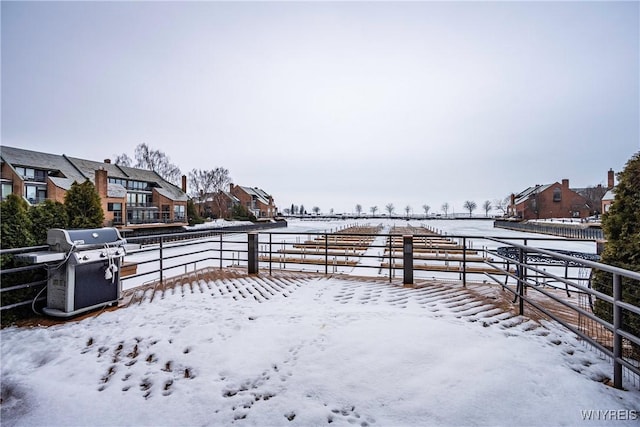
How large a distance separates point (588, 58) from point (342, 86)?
11.9m

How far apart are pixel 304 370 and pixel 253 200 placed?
176 ft

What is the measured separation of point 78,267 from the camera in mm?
3539

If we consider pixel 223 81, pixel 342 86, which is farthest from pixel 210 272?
pixel 342 86

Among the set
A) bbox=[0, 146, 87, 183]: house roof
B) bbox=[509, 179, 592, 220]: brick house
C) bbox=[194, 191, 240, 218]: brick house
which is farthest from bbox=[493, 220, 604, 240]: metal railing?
bbox=[0, 146, 87, 183]: house roof

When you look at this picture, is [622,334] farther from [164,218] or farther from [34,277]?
[164,218]

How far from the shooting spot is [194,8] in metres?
10.8

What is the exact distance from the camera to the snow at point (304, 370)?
1.77m

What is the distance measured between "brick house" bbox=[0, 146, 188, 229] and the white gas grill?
883 inches

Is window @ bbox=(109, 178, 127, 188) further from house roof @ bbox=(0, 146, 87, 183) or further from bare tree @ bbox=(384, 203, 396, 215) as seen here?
bare tree @ bbox=(384, 203, 396, 215)

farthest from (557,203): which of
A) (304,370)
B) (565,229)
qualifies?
(304,370)

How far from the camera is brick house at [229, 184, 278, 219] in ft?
173

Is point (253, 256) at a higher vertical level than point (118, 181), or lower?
lower

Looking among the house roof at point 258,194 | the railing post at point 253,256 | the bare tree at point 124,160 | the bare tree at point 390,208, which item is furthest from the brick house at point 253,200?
the bare tree at point 390,208

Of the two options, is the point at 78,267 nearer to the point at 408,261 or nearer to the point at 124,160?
the point at 408,261
